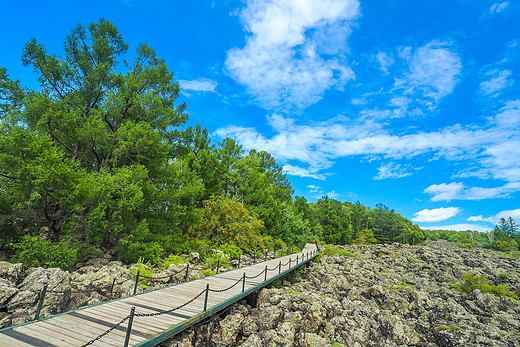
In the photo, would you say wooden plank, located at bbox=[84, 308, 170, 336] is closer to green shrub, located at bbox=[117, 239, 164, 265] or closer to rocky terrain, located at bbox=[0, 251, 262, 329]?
rocky terrain, located at bbox=[0, 251, 262, 329]

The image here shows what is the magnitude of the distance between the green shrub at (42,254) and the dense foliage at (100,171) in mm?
47

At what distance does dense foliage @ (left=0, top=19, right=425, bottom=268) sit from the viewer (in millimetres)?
12039

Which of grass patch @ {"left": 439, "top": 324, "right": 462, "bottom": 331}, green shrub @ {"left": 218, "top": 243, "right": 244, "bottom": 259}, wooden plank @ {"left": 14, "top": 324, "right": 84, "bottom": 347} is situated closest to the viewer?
wooden plank @ {"left": 14, "top": 324, "right": 84, "bottom": 347}

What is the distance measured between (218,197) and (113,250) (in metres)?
10.5

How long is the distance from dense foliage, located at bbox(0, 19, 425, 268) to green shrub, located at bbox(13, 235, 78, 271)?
1.8 inches

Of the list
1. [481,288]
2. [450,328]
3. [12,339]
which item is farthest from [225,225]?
[481,288]

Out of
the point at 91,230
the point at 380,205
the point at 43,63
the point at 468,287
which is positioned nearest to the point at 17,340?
the point at 91,230

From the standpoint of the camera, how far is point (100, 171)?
49.7 feet

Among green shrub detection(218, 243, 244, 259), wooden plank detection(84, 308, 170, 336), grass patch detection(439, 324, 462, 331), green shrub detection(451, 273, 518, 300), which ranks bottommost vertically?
grass patch detection(439, 324, 462, 331)

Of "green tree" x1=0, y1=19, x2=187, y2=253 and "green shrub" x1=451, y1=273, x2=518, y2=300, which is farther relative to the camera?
"green shrub" x1=451, y1=273, x2=518, y2=300

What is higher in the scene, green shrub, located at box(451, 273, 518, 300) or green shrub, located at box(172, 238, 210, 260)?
green shrub, located at box(172, 238, 210, 260)

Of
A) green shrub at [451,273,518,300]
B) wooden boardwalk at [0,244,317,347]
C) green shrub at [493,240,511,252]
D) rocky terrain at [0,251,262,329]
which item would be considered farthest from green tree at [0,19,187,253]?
green shrub at [493,240,511,252]

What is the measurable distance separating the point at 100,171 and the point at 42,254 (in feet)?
18.1

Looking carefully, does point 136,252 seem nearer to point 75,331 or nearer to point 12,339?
point 75,331
